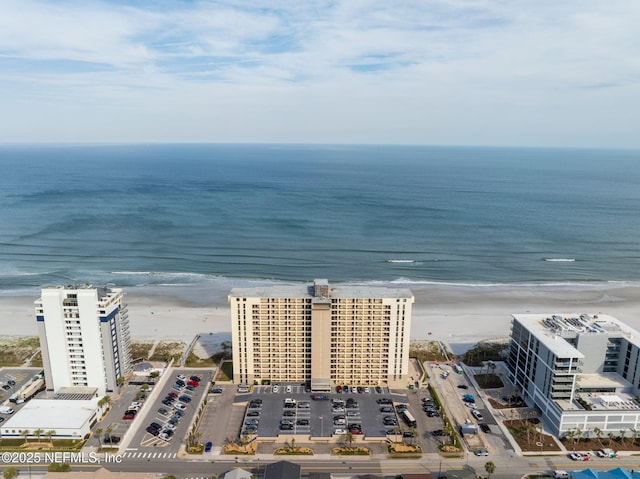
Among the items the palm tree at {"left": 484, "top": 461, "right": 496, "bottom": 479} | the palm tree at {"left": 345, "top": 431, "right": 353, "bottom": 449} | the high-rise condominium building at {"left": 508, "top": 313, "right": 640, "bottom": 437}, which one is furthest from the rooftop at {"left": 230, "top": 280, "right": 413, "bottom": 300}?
the palm tree at {"left": 484, "top": 461, "right": 496, "bottom": 479}

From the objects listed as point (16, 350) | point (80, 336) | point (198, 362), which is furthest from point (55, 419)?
point (16, 350)

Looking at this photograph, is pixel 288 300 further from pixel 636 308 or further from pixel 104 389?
pixel 636 308

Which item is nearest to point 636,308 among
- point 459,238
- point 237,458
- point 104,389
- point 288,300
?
point 459,238

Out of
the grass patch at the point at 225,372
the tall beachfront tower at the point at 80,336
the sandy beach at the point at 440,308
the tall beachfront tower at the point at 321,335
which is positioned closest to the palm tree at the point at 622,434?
the sandy beach at the point at 440,308

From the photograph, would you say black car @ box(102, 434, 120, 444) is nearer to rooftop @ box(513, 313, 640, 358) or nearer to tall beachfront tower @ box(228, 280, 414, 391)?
tall beachfront tower @ box(228, 280, 414, 391)

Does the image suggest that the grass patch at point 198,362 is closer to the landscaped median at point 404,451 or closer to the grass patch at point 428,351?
the landscaped median at point 404,451

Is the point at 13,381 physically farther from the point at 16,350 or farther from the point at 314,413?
the point at 314,413
